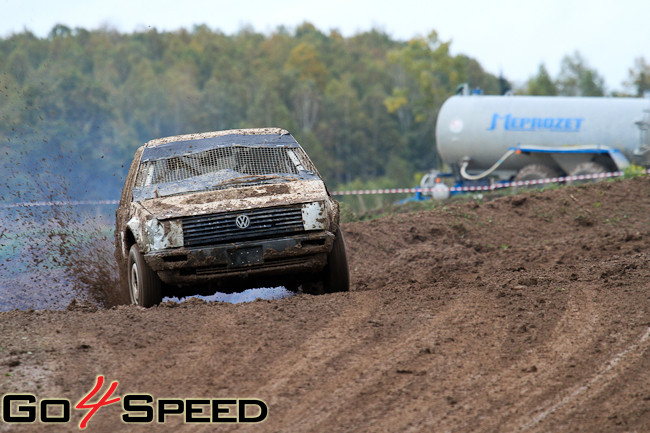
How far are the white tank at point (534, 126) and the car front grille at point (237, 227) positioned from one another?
18.5 meters

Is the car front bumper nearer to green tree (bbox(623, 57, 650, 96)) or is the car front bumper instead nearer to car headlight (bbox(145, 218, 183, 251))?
car headlight (bbox(145, 218, 183, 251))

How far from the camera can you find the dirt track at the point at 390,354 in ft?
16.3

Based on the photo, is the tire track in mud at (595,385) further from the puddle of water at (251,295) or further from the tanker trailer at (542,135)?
the tanker trailer at (542,135)

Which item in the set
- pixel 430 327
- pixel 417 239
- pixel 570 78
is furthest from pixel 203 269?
pixel 570 78

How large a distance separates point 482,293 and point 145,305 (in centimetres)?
321

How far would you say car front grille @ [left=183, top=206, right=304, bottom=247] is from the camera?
8258 mm

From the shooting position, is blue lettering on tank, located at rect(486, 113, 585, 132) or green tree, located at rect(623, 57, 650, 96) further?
green tree, located at rect(623, 57, 650, 96)

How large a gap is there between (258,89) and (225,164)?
246 feet

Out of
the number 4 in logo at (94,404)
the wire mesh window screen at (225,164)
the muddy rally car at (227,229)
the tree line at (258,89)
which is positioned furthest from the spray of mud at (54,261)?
the tree line at (258,89)

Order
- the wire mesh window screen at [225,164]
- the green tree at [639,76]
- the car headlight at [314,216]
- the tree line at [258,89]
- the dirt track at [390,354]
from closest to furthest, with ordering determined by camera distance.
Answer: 1. the dirt track at [390,354]
2. the car headlight at [314,216]
3. the wire mesh window screen at [225,164]
4. the tree line at [258,89]
5. the green tree at [639,76]

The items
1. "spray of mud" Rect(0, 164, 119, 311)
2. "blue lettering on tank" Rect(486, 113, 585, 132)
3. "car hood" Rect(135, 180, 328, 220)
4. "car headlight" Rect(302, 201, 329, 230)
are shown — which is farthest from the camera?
"blue lettering on tank" Rect(486, 113, 585, 132)

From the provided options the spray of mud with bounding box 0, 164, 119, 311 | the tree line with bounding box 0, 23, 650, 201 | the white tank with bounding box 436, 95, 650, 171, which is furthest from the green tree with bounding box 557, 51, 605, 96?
the spray of mud with bounding box 0, 164, 119, 311

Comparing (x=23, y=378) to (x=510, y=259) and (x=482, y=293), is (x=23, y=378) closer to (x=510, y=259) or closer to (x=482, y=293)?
(x=482, y=293)

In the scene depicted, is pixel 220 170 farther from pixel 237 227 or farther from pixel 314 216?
pixel 314 216
